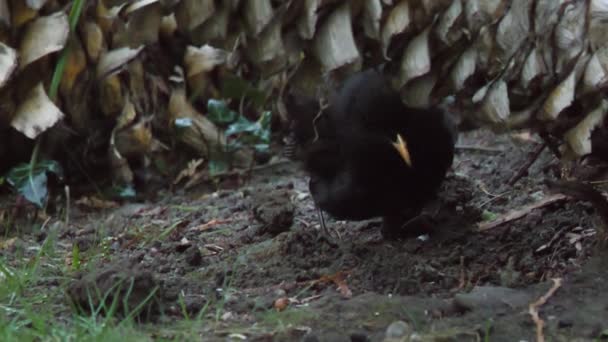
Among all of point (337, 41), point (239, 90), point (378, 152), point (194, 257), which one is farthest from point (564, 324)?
point (239, 90)

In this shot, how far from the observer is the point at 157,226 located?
385 centimetres

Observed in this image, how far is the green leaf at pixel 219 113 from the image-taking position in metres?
4.92

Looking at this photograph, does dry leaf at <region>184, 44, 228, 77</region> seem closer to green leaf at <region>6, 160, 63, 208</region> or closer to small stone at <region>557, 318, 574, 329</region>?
green leaf at <region>6, 160, 63, 208</region>

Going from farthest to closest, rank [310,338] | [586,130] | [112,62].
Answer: [112,62]
[586,130]
[310,338]

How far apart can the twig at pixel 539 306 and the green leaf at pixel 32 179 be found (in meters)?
2.33

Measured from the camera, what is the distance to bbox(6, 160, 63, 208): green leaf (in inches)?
162

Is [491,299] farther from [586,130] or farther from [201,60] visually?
[201,60]

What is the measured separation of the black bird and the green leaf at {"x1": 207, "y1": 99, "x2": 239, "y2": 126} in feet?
5.06

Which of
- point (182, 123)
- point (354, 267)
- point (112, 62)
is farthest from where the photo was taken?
point (182, 123)

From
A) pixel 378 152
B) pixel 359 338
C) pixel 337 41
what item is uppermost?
pixel 337 41

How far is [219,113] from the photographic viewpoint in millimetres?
4926

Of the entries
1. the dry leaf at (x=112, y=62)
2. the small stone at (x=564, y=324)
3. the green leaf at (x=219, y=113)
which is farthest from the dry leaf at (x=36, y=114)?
the small stone at (x=564, y=324)

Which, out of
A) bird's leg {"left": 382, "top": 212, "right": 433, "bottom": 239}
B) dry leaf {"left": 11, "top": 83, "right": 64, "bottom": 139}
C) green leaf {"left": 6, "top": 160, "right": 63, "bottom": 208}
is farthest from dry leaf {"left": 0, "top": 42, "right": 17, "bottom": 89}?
bird's leg {"left": 382, "top": 212, "right": 433, "bottom": 239}

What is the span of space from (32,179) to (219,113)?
1095 millimetres
